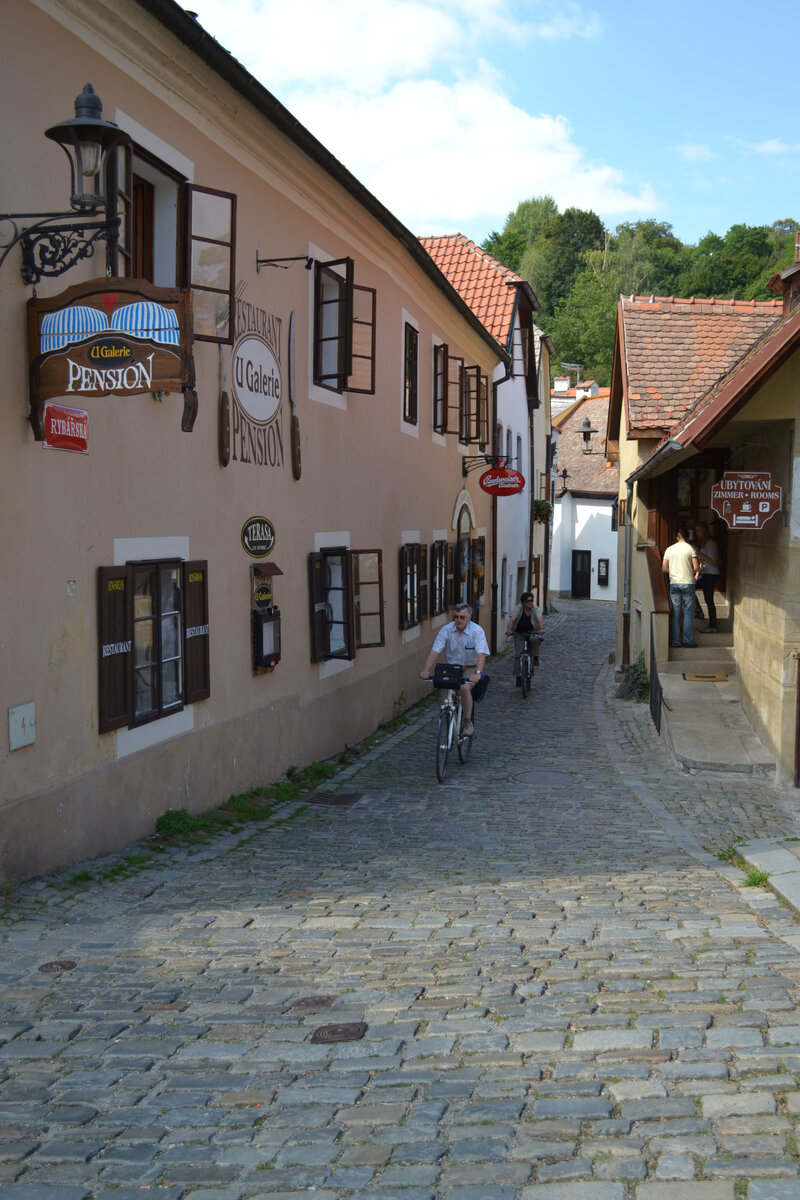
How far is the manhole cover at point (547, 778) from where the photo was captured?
11.5 meters

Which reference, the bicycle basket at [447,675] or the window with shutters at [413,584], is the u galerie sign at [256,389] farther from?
the window with shutters at [413,584]

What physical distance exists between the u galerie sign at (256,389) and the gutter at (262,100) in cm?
165

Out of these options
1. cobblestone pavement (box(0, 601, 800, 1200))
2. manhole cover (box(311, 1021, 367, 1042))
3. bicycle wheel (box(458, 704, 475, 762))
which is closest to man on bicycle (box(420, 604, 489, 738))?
bicycle wheel (box(458, 704, 475, 762))

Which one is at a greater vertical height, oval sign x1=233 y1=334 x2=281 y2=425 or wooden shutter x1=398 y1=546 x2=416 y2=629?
oval sign x1=233 y1=334 x2=281 y2=425

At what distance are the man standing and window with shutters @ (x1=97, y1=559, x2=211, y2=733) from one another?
7989 millimetres

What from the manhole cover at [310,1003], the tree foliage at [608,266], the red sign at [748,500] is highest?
the tree foliage at [608,266]

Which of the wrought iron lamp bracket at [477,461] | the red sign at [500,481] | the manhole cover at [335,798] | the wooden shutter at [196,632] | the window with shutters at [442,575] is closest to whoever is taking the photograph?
the wooden shutter at [196,632]

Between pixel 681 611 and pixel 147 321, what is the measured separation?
10938mm

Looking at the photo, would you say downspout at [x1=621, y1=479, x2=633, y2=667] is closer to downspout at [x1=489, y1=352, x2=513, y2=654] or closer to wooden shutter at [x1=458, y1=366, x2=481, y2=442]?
wooden shutter at [x1=458, y1=366, x2=481, y2=442]

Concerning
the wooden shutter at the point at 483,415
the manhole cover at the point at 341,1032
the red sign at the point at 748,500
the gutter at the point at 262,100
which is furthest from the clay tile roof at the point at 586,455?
the manhole cover at the point at 341,1032

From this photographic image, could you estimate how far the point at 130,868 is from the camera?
7.44 metres

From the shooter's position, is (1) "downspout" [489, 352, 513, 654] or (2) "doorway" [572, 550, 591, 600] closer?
(1) "downspout" [489, 352, 513, 654]

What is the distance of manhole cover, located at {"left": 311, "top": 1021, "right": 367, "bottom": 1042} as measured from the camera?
465 centimetres

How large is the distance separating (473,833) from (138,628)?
311cm
